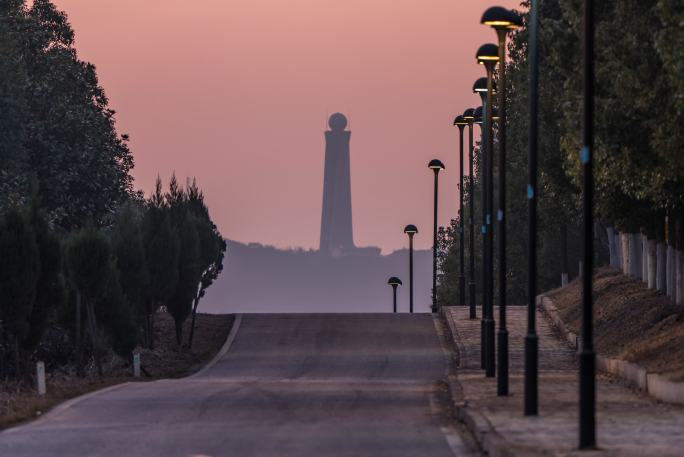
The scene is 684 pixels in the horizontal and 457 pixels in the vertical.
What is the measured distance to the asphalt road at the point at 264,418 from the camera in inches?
755

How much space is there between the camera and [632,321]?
40.2 meters

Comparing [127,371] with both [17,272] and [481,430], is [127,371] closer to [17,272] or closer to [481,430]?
[17,272]

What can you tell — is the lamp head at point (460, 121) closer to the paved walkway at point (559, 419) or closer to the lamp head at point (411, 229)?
the lamp head at point (411, 229)

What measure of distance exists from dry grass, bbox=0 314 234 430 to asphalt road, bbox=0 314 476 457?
0.58 meters

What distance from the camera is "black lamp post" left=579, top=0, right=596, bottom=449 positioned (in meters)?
16.7

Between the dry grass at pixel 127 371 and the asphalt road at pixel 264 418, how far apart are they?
0.58 metres

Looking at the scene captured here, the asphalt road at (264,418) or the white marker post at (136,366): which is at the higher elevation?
the white marker post at (136,366)

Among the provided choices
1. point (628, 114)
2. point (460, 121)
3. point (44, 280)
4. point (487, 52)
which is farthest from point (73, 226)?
point (628, 114)

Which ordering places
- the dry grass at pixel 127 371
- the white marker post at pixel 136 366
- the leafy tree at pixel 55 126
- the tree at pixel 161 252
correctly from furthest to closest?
the leafy tree at pixel 55 126
the tree at pixel 161 252
the white marker post at pixel 136 366
the dry grass at pixel 127 371

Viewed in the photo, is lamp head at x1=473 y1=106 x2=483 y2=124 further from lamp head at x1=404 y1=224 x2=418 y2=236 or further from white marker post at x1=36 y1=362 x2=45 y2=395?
white marker post at x1=36 y1=362 x2=45 y2=395

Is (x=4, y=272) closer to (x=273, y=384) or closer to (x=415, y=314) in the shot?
(x=273, y=384)

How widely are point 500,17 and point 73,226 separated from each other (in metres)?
33.9

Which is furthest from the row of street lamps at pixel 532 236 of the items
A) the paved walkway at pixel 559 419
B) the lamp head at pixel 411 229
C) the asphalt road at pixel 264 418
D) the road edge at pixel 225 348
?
the lamp head at pixel 411 229

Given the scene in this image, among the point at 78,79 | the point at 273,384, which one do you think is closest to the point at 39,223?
the point at 273,384
